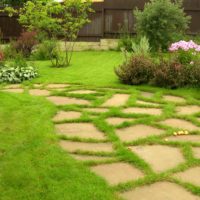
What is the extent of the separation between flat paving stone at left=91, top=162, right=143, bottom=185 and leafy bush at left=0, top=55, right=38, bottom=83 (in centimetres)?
520

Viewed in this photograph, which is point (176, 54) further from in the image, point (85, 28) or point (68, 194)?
point (85, 28)

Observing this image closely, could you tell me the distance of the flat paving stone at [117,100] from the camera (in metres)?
6.16

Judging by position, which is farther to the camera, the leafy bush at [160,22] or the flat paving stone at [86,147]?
the leafy bush at [160,22]

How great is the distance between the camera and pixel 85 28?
15.7 metres

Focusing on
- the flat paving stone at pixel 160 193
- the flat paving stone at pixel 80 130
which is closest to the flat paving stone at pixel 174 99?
the flat paving stone at pixel 80 130

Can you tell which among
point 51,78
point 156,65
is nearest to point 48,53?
point 51,78

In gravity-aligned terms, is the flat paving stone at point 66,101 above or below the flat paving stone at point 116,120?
above

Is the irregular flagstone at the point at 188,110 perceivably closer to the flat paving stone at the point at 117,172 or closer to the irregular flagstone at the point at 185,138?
the irregular flagstone at the point at 185,138

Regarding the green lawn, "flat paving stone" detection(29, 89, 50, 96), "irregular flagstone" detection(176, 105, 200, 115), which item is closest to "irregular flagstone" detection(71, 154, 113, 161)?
the green lawn

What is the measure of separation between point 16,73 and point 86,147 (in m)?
4.86

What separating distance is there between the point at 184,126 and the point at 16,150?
84.8 inches

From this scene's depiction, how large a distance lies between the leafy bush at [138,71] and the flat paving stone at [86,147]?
3.51 m

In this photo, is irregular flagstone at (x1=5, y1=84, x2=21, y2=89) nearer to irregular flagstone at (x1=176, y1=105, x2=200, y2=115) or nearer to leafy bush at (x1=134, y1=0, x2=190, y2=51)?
irregular flagstone at (x1=176, y1=105, x2=200, y2=115)

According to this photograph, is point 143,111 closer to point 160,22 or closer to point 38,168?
point 38,168
